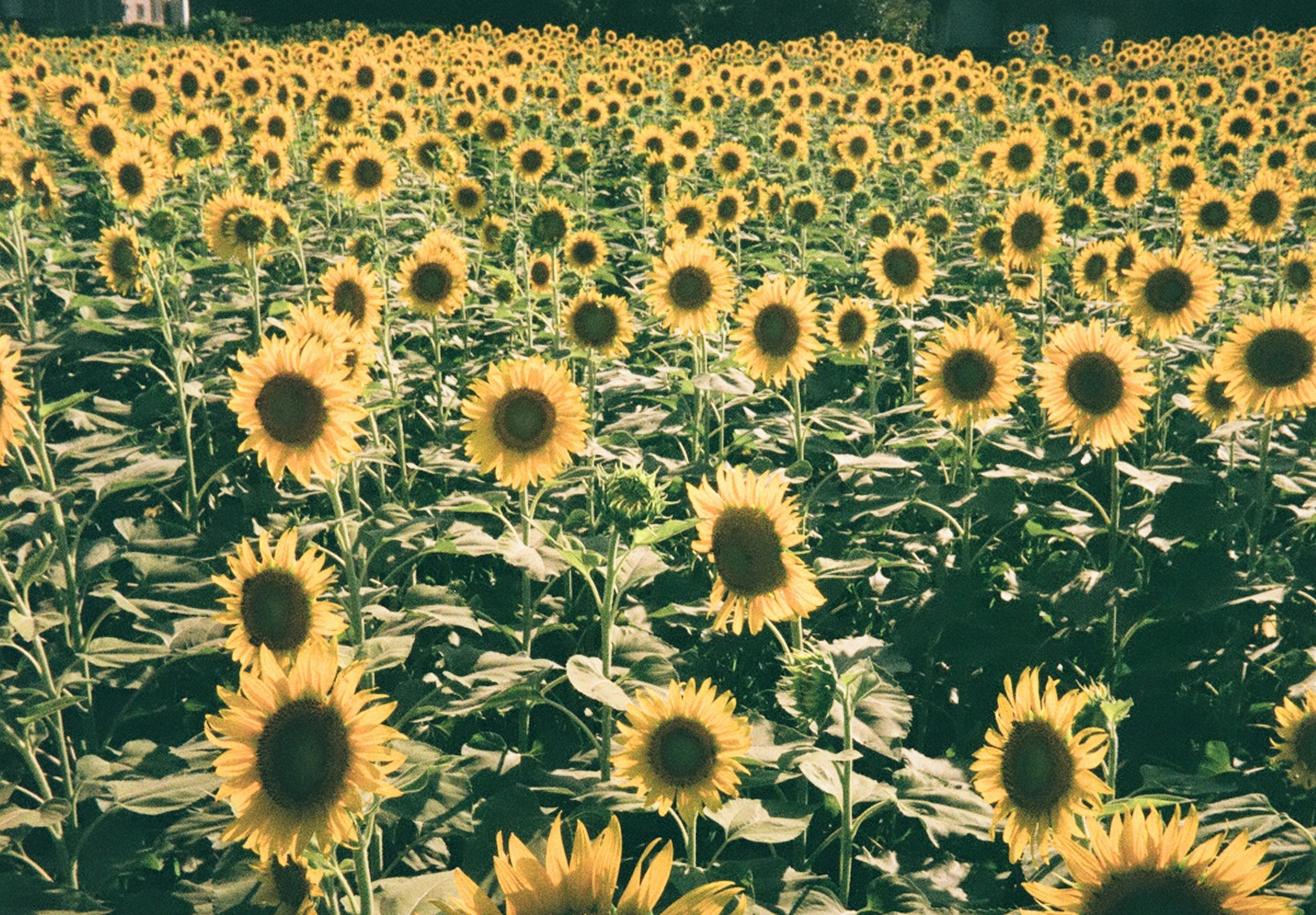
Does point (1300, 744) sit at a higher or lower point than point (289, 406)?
lower

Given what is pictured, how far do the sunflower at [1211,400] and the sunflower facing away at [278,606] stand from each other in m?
2.79

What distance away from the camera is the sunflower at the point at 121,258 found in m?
4.28

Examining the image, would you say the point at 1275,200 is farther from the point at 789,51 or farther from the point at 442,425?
the point at 789,51

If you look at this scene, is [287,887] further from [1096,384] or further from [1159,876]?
[1096,384]

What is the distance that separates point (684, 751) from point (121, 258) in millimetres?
3662

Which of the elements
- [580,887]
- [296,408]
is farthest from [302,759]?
[296,408]

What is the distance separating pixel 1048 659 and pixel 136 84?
6.26 metres

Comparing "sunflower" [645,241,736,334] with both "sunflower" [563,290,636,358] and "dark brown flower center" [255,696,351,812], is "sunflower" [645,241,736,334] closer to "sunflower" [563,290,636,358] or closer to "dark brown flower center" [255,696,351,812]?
"sunflower" [563,290,636,358]

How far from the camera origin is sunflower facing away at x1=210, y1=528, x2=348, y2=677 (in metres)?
1.96

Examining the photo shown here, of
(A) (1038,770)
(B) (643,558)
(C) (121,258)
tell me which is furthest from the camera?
(C) (121,258)

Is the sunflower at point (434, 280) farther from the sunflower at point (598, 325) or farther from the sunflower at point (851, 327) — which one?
the sunflower at point (851, 327)

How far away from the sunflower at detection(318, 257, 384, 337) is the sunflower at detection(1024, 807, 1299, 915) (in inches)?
117

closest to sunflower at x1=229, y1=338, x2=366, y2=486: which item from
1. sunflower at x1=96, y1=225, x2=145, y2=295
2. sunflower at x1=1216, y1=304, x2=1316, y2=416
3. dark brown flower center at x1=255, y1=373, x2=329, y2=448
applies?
dark brown flower center at x1=255, y1=373, x2=329, y2=448

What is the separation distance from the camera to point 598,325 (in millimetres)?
3654
